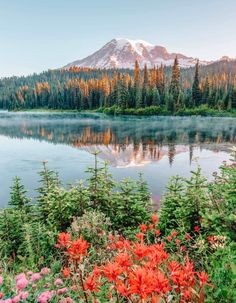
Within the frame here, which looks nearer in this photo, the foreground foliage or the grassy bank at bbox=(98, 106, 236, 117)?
the foreground foliage

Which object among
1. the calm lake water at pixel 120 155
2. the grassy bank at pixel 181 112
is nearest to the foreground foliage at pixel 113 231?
the calm lake water at pixel 120 155

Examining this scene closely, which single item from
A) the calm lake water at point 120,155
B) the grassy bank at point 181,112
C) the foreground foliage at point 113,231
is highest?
the grassy bank at point 181,112

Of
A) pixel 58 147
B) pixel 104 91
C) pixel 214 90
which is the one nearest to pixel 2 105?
pixel 104 91

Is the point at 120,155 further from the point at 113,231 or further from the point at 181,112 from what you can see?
the point at 181,112

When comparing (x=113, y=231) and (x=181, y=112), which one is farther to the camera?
(x=181, y=112)

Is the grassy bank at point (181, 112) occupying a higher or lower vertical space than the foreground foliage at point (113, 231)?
higher

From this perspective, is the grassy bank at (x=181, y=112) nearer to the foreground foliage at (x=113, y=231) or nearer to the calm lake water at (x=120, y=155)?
the calm lake water at (x=120, y=155)

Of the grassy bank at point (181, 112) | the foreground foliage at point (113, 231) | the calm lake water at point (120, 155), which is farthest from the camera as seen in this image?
the grassy bank at point (181, 112)

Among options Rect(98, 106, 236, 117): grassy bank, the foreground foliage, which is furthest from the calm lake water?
Rect(98, 106, 236, 117): grassy bank

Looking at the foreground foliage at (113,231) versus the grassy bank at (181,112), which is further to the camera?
the grassy bank at (181,112)

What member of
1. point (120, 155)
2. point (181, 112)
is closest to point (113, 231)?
point (120, 155)

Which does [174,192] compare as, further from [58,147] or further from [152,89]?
[152,89]

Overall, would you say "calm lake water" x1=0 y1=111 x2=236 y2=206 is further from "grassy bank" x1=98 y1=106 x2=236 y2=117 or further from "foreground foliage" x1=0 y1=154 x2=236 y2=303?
"grassy bank" x1=98 y1=106 x2=236 y2=117

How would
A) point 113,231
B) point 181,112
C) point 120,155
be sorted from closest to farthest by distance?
point 113,231 → point 120,155 → point 181,112
